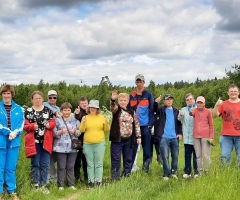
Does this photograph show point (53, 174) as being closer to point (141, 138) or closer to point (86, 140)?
point (86, 140)

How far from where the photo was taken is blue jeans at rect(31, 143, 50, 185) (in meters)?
6.03

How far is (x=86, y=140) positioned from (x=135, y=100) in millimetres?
1339

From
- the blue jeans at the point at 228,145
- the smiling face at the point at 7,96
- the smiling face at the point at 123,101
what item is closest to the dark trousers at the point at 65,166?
the smiling face at the point at 123,101

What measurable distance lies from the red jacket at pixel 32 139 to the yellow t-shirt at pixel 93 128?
1.89 feet

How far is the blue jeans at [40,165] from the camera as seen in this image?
19.8 feet

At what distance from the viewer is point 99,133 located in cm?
636

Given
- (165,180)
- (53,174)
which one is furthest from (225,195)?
(53,174)

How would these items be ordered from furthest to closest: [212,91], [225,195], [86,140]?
[212,91] → [86,140] → [225,195]

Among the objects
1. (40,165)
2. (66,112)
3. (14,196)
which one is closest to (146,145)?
(66,112)

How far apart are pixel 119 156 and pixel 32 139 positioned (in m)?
1.70

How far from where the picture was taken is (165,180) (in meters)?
6.50

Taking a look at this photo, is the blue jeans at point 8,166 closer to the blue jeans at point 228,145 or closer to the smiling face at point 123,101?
the smiling face at point 123,101

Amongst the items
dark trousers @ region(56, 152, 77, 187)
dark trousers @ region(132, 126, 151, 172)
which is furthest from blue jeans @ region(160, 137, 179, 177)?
dark trousers @ region(56, 152, 77, 187)

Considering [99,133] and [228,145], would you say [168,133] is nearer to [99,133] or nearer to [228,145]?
[228,145]
